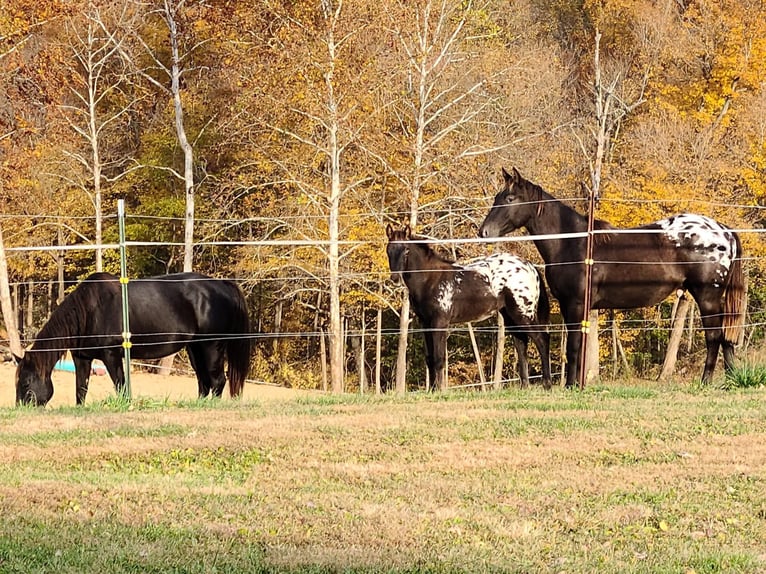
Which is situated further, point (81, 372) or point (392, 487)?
point (81, 372)

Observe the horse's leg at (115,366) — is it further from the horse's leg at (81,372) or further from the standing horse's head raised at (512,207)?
the standing horse's head raised at (512,207)

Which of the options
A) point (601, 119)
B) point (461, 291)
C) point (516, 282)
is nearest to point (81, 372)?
point (461, 291)

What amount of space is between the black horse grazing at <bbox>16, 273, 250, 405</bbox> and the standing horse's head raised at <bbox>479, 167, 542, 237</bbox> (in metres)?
3.59

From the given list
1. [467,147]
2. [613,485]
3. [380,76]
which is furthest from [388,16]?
[613,485]

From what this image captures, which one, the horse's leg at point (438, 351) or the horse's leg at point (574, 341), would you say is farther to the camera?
the horse's leg at point (438, 351)

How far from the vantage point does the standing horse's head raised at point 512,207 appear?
13.3 meters

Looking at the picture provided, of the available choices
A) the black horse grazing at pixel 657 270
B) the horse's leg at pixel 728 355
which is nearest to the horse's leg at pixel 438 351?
the black horse grazing at pixel 657 270

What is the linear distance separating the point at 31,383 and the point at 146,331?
5.53 feet

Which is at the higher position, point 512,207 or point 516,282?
point 512,207

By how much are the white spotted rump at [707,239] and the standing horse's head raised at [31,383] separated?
7733mm

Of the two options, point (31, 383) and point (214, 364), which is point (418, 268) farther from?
point (31, 383)

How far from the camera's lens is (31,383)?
518 inches

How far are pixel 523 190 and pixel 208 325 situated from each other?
4581 mm

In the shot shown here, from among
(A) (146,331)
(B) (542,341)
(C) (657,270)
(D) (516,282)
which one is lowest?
(B) (542,341)
